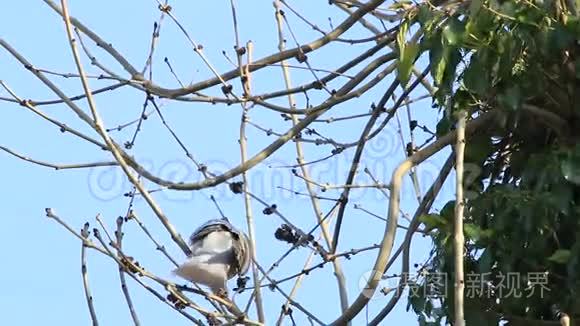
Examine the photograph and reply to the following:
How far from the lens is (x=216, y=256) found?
320 cm

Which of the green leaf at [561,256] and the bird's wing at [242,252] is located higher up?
the bird's wing at [242,252]

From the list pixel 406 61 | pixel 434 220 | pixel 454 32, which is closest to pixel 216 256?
pixel 434 220

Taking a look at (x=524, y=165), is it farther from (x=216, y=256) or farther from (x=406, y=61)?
(x=216, y=256)

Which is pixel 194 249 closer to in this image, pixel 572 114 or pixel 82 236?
pixel 82 236

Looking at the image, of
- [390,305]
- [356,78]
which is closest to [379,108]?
[356,78]

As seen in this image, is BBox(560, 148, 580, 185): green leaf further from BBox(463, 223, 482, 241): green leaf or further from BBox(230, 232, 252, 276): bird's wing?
BBox(230, 232, 252, 276): bird's wing

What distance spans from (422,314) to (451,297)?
0.11 meters

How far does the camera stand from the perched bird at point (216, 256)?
10.2ft

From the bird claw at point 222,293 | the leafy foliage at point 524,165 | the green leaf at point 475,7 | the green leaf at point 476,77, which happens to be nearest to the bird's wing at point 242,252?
the bird claw at point 222,293

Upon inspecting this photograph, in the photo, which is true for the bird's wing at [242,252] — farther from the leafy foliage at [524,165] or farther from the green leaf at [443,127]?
the green leaf at [443,127]

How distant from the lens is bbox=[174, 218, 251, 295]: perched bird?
3.10 m

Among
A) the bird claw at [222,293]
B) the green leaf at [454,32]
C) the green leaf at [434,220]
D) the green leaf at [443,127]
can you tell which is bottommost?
the bird claw at [222,293]

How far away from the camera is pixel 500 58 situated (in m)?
3.04

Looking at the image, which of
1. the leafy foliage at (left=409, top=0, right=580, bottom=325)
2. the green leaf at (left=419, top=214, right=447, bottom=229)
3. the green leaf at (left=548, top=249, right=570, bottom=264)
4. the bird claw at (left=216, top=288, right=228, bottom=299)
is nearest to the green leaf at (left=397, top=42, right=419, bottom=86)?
the leafy foliage at (left=409, top=0, right=580, bottom=325)
